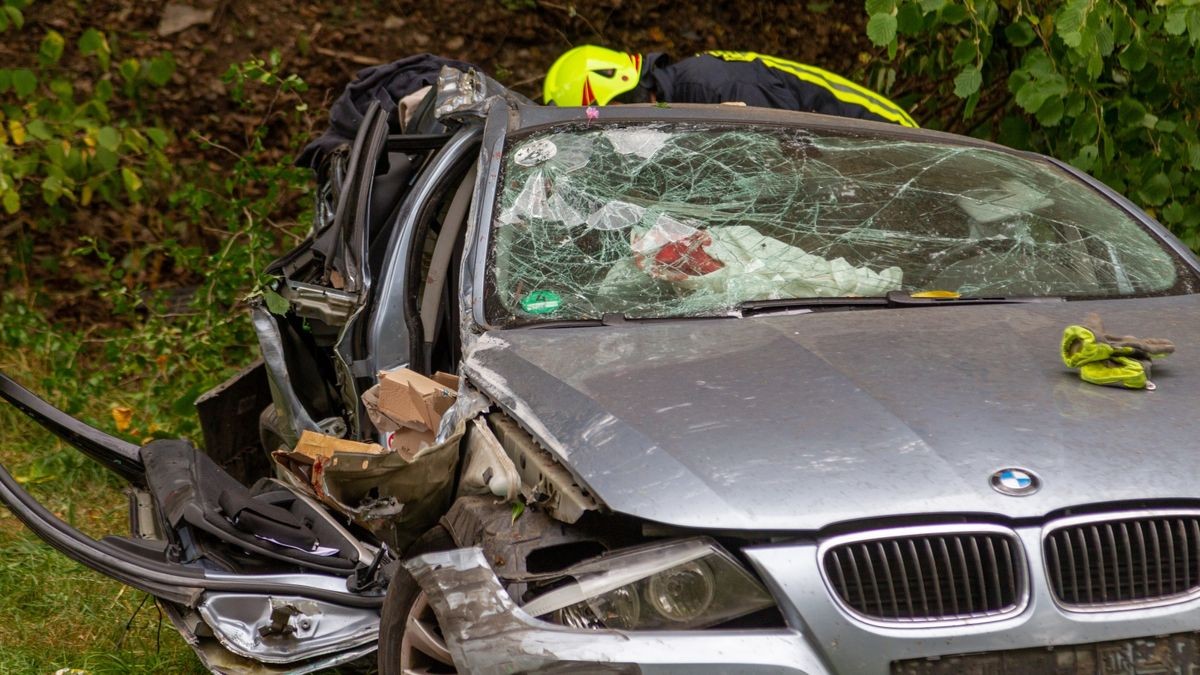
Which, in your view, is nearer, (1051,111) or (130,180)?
(1051,111)

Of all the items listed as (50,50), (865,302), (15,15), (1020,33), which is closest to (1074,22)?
(1020,33)

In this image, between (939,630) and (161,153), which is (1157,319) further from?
(161,153)

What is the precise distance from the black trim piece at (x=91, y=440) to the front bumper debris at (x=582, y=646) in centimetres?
196

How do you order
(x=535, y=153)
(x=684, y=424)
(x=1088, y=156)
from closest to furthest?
(x=684, y=424) < (x=535, y=153) < (x=1088, y=156)

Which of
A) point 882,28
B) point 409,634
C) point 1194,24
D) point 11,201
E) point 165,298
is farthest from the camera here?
point 165,298

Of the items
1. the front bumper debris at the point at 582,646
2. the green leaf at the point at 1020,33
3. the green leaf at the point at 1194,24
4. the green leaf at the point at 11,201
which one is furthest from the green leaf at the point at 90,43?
the front bumper debris at the point at 582,646

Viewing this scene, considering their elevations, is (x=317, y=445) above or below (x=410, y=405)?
below

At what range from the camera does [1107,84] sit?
5.93 metres

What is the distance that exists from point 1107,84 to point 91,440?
4.42 metres

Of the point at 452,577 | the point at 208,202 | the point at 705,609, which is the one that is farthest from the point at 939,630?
the point at 208,202

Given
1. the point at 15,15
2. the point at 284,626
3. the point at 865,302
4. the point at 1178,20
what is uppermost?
the point at 1178,20

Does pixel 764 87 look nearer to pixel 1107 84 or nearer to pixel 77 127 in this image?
pixel 1107 84

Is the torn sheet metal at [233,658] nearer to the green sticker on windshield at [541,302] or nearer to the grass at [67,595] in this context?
the grass at [67,595]

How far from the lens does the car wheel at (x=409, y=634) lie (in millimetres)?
2785
